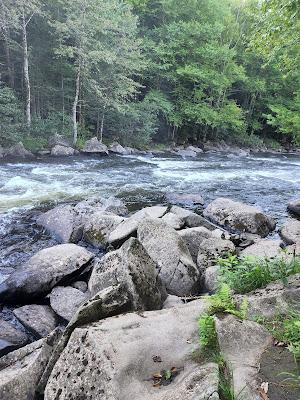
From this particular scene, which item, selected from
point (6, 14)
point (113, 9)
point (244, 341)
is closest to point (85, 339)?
point (244, 341)

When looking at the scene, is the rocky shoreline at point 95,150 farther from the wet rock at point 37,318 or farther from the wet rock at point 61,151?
the wet rock at point 37,318

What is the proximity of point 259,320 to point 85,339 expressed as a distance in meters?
1.68

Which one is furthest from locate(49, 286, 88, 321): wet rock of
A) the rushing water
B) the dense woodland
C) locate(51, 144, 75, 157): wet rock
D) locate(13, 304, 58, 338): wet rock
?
locate(51, 144, 75, 157): wet rock

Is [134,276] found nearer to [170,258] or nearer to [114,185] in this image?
[170,258]

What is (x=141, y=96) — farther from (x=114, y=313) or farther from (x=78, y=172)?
(x=114, y=313)

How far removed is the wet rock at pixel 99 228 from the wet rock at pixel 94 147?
13050 millimetres

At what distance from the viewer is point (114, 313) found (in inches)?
140

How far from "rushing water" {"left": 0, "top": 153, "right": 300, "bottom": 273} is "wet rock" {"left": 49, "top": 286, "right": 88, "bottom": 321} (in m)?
1.62

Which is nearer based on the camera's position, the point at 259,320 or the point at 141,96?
the point at 259,320

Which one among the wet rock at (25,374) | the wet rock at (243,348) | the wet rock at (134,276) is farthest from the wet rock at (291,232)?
the wet rock at (25,374)

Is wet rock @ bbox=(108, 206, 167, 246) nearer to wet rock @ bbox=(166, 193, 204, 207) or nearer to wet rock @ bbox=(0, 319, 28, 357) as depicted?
wet rock @ bbox=(0, 319, 28, 357)

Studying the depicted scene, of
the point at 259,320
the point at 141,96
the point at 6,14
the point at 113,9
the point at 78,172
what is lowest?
the point at 78,172

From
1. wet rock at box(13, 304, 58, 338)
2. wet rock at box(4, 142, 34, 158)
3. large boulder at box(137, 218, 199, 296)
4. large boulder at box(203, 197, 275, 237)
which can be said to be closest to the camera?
wet rock at box(13, 304, 58, 338)

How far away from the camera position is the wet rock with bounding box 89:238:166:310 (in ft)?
14.1
